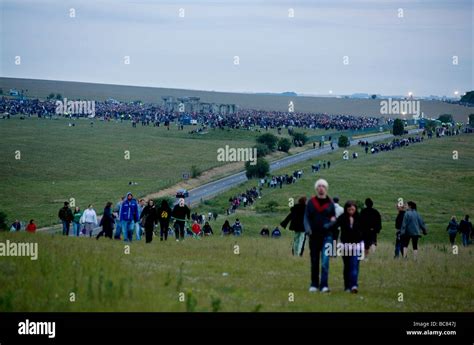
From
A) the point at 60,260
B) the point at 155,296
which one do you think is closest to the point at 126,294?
the point at 155,296

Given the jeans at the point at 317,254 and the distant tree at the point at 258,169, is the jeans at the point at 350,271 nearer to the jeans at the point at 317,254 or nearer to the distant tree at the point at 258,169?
the jeans at the point at 317,254

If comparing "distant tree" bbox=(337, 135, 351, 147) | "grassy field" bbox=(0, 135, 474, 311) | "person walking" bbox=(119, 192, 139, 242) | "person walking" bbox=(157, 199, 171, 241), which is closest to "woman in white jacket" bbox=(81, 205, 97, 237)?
"person walking" bbox=(157, 199, 171, 241)

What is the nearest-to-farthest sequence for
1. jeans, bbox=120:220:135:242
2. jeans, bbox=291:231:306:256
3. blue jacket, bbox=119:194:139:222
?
jeans, bbox=291:231:306:256 → blue jacket, bbox=119:194:139:222 → jeans, bbox=120:220:135:242

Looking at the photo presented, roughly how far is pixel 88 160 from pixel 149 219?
84.1m

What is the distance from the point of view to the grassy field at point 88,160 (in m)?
73.1

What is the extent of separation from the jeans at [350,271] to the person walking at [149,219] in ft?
36.8

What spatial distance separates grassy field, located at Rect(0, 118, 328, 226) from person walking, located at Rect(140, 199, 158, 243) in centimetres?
2667

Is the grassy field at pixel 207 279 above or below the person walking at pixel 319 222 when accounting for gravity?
below

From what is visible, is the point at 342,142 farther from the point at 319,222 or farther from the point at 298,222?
the point at 319,222

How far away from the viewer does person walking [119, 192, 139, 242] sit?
27.4m

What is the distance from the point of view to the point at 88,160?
110 m

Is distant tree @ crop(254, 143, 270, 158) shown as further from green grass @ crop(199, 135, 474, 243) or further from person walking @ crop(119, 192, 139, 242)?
person walking @ crop(119, 192, 139, 242)

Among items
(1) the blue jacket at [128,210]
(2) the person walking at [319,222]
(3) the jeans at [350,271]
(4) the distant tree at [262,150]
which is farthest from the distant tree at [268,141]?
(2) the person walking at [319,222]
